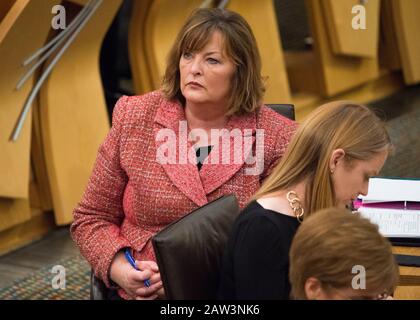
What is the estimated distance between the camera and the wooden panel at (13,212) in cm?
416

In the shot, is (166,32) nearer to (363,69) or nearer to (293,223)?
(363,69)

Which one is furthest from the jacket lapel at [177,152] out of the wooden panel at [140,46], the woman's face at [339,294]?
the wooden panel at [140,46]

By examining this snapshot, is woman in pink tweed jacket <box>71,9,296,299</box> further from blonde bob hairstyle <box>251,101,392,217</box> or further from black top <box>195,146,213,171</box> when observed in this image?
blonde bob hairstyle <box>251,101,392,217</box>

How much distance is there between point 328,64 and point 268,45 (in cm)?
62

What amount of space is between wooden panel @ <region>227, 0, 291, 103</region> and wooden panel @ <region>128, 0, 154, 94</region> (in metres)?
0.62

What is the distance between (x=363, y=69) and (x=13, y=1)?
2.79 meters

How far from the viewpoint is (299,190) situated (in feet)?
6.75

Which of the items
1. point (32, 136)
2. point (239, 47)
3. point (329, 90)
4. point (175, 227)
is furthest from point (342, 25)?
point (175, 227)

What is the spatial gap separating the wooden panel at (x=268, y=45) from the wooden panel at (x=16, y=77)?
151cm

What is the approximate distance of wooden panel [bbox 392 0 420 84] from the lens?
242 inches

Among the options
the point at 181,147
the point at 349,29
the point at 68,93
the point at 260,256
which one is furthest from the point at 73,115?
the point at 260,256

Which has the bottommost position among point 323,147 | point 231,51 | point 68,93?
point 68,93

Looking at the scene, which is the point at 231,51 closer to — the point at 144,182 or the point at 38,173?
the point at 144,182

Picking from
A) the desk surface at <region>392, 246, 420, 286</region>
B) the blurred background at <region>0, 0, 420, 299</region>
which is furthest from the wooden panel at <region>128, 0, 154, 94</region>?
the desk surface at <region>392, 246, 420, 286</region>
